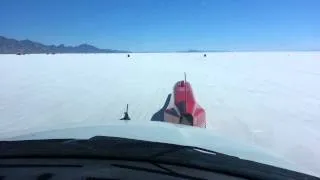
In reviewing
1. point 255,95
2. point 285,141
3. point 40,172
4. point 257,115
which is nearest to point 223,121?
point 257,115

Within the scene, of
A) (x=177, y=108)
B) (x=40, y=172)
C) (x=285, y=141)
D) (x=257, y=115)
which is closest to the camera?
(x=40, y=172)

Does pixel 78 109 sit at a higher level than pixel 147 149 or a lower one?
lower

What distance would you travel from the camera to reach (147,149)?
6.38ft

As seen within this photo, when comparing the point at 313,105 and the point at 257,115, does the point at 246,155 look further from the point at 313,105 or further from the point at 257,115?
the point at 313,105

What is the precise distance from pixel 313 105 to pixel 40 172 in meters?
11.3

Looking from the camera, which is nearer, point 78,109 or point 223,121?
point 223,121

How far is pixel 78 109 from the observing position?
11.4 meters

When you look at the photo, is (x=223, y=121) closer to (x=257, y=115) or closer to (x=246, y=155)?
(x=257, y=115)

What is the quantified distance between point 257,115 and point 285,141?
2.85m

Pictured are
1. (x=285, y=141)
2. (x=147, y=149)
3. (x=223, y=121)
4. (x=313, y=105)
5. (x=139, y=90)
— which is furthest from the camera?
(x=139, y=90)

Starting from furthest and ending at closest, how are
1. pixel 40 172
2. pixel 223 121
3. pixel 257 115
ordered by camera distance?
pixel 257 115
pixel 223 121
pixel 40 172

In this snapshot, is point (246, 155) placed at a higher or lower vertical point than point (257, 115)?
higher

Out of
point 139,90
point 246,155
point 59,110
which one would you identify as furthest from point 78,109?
point 246,155

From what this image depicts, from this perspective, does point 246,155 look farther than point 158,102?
No
